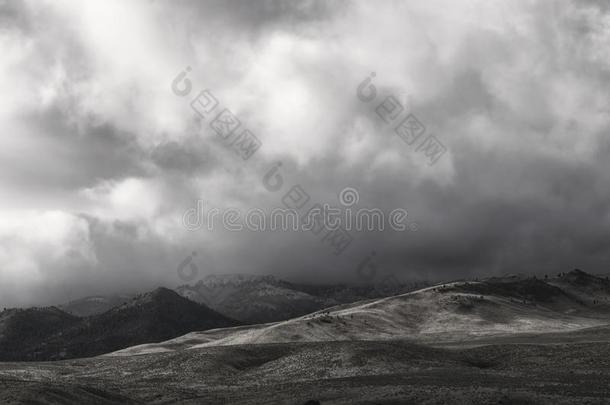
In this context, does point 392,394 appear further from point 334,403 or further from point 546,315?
point 546,315

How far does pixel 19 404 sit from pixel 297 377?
124 feet

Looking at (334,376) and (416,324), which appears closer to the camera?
(334,376)

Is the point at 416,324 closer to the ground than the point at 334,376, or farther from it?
farther from it

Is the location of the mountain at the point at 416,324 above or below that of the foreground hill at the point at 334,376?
above

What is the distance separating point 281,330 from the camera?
139m

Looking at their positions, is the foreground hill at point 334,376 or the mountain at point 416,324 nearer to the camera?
the foreground hill at point 334,376

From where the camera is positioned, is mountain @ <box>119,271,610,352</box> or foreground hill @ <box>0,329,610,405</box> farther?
mountain @ <box>119,271,610,352</box>

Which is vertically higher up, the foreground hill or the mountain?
the mountain

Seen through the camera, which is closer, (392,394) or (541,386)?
(392,394)

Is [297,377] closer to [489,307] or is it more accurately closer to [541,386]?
[541,386]

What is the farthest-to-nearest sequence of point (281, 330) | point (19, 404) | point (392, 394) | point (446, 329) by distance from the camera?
point (446, 329) → point (281, 330) → point (392, 394) → point (19, 404)

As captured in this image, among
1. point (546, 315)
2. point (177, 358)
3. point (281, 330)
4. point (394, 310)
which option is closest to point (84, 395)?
point (177, 358)

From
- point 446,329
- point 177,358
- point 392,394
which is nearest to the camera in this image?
point 392,394

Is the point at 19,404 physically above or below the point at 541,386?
above
